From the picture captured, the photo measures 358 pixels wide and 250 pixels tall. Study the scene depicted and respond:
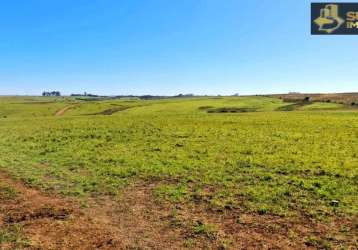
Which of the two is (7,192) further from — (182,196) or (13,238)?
(182,196)

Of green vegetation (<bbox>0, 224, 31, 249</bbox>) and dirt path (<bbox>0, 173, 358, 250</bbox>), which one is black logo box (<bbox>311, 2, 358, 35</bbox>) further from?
green vegetation (<bbox>0, 224, 31, 249</bbox>)

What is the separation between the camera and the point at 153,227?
350 inches

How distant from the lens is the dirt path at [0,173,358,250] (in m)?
7.84

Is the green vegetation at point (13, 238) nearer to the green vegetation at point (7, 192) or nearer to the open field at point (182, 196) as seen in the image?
the open field at point (182, 196)

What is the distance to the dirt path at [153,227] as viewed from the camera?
7840mm

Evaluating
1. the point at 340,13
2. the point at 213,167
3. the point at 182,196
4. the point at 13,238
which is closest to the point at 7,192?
the point at 13,238

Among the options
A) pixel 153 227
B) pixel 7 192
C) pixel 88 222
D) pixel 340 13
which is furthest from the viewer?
pixel 340 13

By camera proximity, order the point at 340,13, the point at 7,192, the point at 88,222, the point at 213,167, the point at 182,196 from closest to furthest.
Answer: the point at 88,222 → the point at 182,196 → the point at 7,192 → the point at 213,167 → the point at 340,13

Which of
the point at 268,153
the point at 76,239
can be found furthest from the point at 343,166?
the point at 76,239

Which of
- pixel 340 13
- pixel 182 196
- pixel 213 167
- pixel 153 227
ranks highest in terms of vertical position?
pixel 340 13

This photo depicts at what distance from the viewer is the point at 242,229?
865cm

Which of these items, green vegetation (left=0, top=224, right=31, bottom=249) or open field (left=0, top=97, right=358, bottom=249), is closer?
green vegetation (left=0, top=224, right=31, bottom=249)

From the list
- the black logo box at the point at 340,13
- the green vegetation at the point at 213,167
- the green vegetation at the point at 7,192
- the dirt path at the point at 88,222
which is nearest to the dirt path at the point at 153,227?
the dirt path at the point at 88,222

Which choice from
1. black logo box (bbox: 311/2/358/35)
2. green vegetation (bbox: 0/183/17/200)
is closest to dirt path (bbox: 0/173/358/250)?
green vegetation (bbox: 0/183/17/200)
